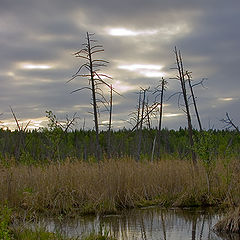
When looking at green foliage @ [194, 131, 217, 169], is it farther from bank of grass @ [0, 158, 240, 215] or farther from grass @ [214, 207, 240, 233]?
grass @ [214, 207, 240, 233]

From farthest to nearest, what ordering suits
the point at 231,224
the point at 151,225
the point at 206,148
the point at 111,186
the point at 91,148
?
1. the point at 91,148
2. the point at 206,148
3. the point at 111,186
4. the point at 151,225
5. the point at 231,224

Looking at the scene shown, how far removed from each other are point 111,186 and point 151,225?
2.79m

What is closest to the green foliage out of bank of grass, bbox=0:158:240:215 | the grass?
bank of grass, bbox=0:158:240:215

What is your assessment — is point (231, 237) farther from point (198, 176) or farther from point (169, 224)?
point (198, 176)

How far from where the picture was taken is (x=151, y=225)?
10.8 metres

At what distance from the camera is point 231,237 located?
903 centimetres

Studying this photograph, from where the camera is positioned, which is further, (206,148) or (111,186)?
(206,148)

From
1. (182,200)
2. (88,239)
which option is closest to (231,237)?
(88,239)

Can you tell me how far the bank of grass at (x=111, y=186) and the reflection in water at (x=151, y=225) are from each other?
0.76 meters

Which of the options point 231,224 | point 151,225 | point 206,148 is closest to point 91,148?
point 206,148

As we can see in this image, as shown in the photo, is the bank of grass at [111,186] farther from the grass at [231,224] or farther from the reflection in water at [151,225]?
the grass at [231,224]

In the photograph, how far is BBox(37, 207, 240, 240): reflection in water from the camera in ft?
31.2

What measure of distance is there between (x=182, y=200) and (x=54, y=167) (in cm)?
412

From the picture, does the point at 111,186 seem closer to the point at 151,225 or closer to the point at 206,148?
the point at 151,225
